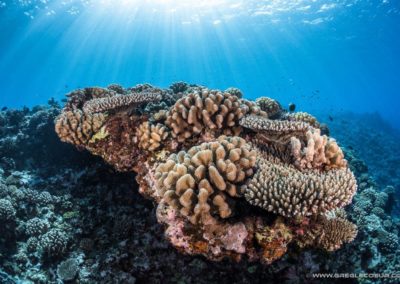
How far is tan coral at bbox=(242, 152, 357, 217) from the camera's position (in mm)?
3701

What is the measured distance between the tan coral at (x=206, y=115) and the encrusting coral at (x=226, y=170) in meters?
0.02

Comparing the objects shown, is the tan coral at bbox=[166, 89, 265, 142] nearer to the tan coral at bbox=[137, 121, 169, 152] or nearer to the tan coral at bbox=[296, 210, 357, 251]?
the tan coral at bbox=[137, 121, 169, 152]

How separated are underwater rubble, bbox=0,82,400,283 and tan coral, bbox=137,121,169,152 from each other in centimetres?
2

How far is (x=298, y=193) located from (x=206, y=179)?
52.1 inches

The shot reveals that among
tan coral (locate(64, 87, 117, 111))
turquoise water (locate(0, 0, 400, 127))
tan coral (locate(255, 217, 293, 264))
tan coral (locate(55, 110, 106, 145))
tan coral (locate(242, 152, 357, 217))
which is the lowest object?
tan coral (locate(255, 217, 293, 264))

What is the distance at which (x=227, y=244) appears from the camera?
4.25 m

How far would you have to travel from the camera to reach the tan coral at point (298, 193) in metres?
3.70

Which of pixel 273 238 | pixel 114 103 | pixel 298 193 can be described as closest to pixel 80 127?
pixel 114 103

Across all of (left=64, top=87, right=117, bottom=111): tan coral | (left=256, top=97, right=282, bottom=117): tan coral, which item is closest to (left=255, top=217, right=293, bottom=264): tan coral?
(left=256, top=97, right=282, bottom=117): tan coral

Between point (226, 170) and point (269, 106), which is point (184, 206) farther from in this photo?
point (269, 106)

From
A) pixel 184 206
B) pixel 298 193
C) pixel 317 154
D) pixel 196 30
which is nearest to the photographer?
pixel 298 193

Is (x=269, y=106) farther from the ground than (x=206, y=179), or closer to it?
farther from the ground

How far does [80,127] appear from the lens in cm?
605

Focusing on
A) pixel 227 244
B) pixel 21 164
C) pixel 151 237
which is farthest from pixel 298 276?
pixel 21 164
